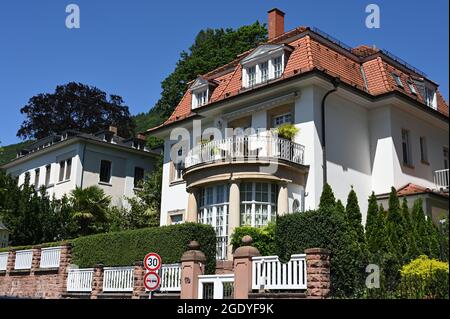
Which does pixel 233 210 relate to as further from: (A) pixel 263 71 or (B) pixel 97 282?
(A) pixel 263 71

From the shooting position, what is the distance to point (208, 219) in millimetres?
21844

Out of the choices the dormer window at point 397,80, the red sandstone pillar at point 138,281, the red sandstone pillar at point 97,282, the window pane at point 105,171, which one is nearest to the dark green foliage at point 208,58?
the window pane at point 105,171

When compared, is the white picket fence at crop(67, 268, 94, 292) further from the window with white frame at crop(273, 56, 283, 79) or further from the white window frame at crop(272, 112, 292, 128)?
the window with white frame at crop(273, 56, 283, 79)

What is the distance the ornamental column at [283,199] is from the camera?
20.4 meters

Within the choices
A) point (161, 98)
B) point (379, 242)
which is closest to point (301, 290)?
point (379, 242)

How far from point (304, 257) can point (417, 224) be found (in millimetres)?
7845

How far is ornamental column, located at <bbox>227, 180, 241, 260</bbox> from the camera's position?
20.1m

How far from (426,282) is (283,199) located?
9.56 m

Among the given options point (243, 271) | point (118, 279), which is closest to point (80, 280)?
point (118, 279)

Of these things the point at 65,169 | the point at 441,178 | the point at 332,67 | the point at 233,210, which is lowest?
the point at 233,210

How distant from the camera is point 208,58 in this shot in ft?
122

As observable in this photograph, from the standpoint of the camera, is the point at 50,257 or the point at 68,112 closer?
the point at 50,257

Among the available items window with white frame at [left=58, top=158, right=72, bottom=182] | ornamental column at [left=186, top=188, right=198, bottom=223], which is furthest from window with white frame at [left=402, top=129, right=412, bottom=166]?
window with white frame at [left=58, top=158, right=72, bottom=182]

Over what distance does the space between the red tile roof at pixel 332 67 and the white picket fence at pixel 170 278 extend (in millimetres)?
9579
